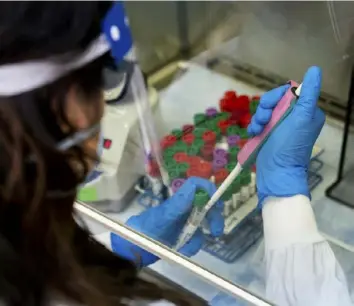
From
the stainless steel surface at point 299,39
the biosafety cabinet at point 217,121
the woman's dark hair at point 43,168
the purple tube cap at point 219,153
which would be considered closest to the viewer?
the woman's dark hair at point 43,168

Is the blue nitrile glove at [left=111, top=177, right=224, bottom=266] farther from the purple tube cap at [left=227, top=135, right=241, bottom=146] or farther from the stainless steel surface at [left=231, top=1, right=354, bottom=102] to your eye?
the stainless steel surface at [left=231, top=1, right=354, bottom=102]

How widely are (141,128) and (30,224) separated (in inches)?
22.2

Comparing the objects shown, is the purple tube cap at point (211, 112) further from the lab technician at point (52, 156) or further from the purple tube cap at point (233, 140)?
the lab technician at point (52, 156)

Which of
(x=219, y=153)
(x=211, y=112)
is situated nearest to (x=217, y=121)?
(x=211, y=112)

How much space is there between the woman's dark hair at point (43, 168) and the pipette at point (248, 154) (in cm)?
41

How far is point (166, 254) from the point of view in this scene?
3.91 ft

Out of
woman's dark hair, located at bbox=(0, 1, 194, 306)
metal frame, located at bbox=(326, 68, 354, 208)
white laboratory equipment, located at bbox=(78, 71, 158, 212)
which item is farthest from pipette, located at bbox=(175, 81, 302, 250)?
woman's dark hair, located at bbox=(0, 1, 194, 306)

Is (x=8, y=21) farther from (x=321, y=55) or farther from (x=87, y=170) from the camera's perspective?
(x=321, y=55)

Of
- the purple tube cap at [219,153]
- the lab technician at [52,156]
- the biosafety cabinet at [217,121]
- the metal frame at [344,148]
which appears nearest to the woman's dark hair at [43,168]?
the lab technician at [52,156]

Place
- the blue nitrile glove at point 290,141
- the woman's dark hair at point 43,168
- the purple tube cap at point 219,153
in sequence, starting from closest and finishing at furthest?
the woman's dark hair at point 43,168, the blue nitrile glove at point 290,141, the purple tube cap at point 219,153

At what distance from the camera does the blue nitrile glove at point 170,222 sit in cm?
123

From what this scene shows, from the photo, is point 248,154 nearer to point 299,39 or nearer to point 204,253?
point 204,253

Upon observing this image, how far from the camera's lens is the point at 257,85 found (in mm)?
1631

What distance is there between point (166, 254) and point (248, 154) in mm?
227
